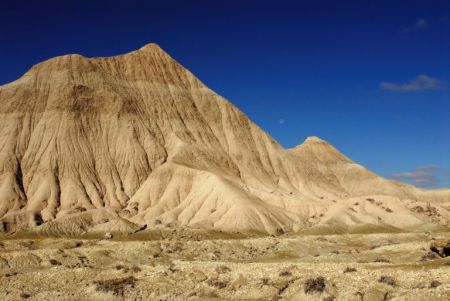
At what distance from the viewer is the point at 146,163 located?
384ft

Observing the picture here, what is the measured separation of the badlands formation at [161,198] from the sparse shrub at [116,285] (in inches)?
3.9

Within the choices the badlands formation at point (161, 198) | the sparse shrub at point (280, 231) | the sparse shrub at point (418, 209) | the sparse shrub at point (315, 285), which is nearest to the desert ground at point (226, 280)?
the sparse shrub at point (315, 285)

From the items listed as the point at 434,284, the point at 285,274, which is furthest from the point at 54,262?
the point at 434,284

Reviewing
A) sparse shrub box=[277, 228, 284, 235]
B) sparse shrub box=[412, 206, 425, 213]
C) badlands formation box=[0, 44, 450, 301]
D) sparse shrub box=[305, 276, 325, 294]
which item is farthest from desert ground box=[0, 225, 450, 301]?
sparse shrub box=[412, 206, 425, 213]

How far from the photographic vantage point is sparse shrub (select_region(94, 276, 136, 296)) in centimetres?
3023

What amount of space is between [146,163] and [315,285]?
92.4 meters

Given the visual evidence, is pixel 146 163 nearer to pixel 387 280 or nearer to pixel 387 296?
pixel 387 280

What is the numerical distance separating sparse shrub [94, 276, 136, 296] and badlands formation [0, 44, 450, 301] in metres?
0.10

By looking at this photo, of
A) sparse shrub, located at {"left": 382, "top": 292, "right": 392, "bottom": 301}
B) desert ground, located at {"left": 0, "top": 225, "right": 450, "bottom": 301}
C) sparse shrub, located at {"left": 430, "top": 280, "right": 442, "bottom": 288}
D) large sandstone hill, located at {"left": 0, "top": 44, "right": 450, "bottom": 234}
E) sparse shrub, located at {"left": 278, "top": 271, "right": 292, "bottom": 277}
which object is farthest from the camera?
large sandstone hill, located at {"left": 0, "top": 44, "right": 450, "bottom": 234}

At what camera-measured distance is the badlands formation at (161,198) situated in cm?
3328

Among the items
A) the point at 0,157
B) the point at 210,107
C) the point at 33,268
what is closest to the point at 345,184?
the point at 210,107

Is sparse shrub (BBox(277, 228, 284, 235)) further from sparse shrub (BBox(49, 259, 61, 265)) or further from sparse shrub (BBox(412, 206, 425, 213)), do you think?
sparse shrub (BBox(49, 259, 61, 265))

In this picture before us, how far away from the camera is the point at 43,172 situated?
10675 cm

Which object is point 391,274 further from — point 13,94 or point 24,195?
point 13,94
